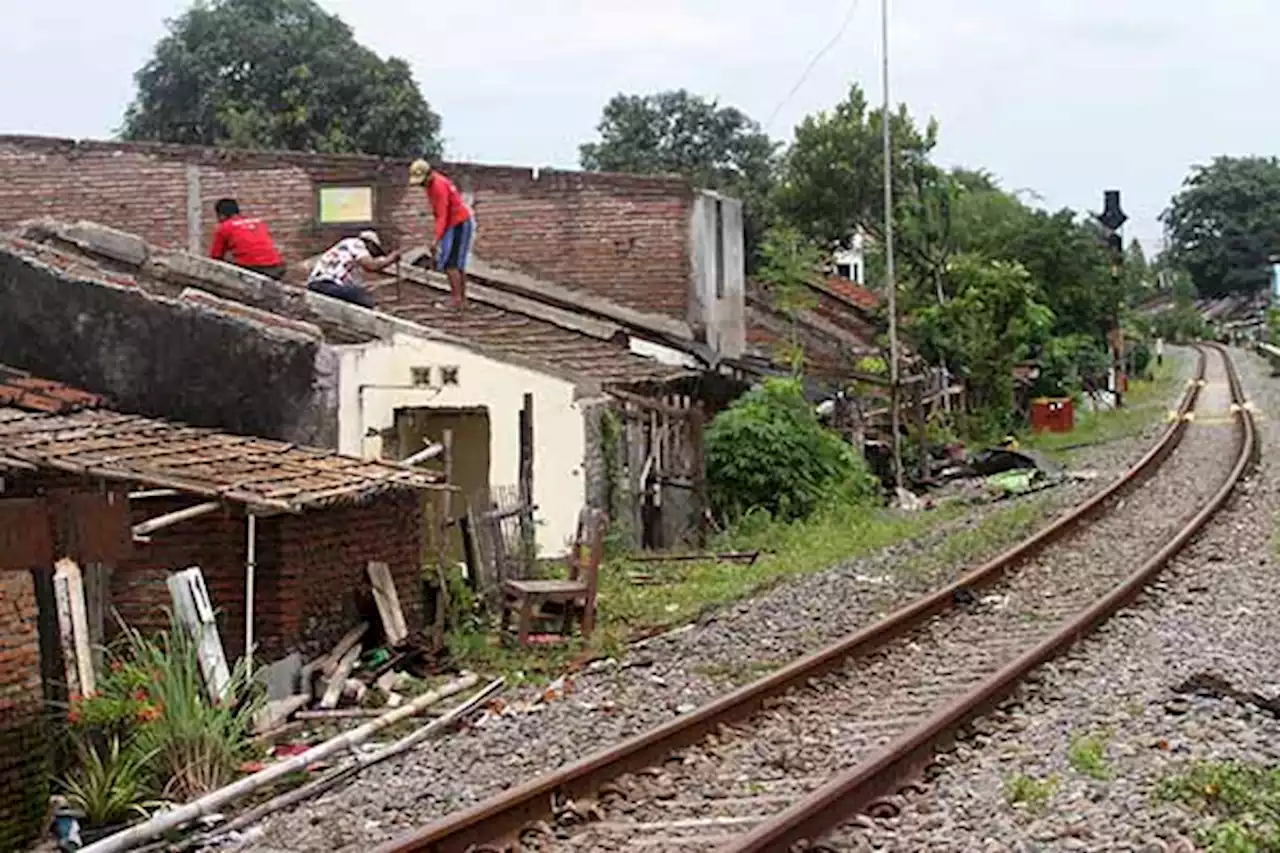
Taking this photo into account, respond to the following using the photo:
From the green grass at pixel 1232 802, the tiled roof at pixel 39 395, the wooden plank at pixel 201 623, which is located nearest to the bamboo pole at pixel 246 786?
the wooden plank at pixel 201 623

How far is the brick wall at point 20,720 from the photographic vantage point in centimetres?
882

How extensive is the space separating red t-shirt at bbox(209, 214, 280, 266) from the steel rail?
30.8ft

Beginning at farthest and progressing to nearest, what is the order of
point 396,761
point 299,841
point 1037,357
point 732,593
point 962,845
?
point 1037,357 < point 732,593 < point 396,761 < point 299,841 < point 962,845

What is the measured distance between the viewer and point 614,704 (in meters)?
11.0

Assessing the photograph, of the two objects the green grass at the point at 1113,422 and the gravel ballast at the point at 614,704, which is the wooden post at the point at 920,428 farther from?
the gravel ballast at the point at 614,704

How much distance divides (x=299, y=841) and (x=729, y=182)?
51.4 meters

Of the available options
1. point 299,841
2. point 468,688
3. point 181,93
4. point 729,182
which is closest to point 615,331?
point 468,688

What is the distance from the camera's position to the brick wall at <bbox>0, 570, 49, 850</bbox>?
28.9 feet

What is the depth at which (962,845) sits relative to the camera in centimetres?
717

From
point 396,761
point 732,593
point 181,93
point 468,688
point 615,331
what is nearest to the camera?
point 396,761

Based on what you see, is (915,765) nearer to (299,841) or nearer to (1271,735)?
(1271,735)

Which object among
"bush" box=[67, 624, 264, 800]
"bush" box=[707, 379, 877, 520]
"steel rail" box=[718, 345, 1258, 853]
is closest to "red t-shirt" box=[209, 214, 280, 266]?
"bush" box=[707, 379, 877, 520]

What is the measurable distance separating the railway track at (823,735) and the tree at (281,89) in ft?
99.7

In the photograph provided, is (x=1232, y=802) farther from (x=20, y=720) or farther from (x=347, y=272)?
(x=347, y=272)
